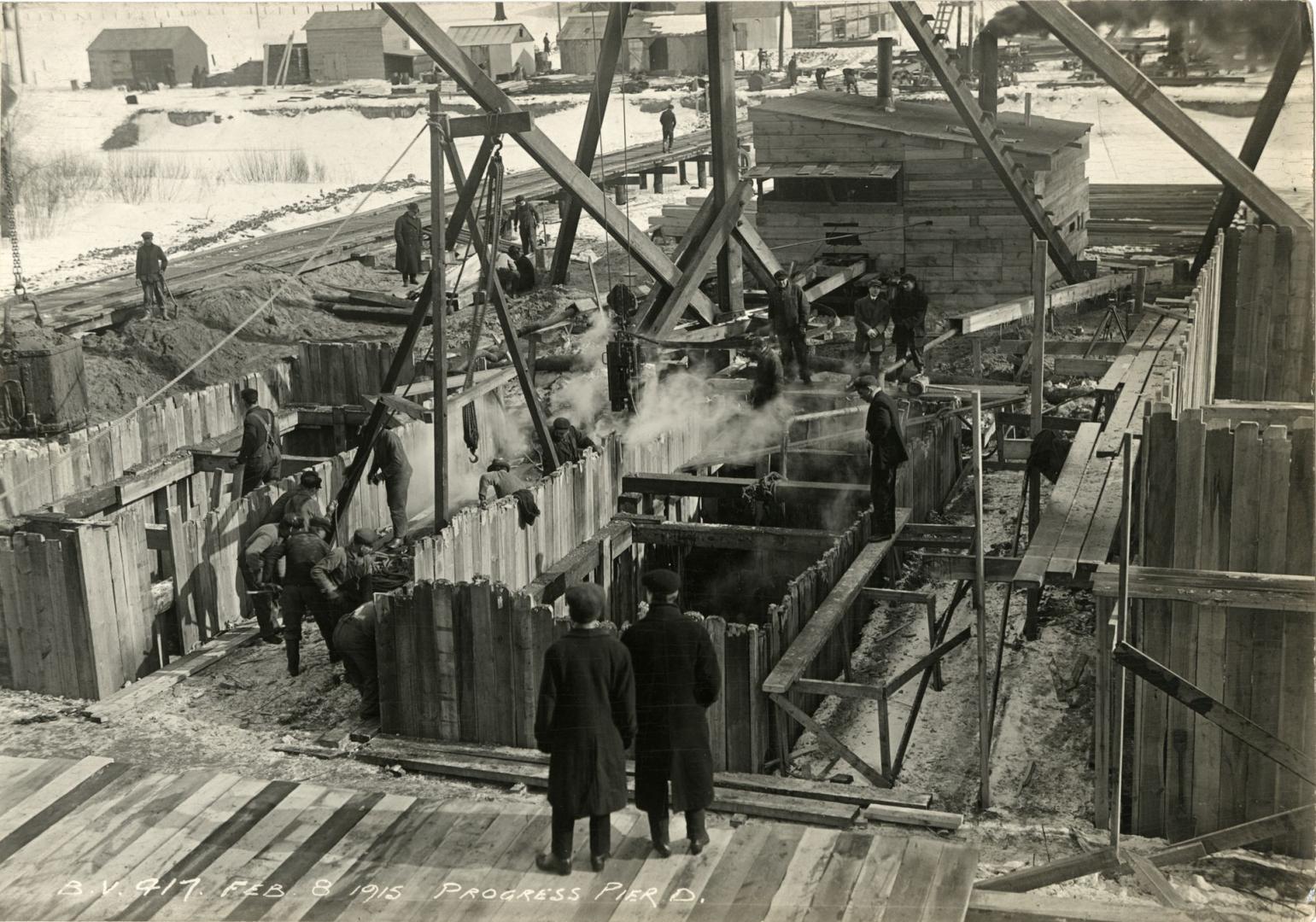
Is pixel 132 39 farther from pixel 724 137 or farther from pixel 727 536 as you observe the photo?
pixel 724 137

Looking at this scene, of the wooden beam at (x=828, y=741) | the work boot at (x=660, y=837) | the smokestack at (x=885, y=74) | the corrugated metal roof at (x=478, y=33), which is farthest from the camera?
the smokestack at (x=885, y=74)

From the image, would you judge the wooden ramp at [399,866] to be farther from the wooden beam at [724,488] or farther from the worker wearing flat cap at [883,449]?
the wooden beam at [724,488]

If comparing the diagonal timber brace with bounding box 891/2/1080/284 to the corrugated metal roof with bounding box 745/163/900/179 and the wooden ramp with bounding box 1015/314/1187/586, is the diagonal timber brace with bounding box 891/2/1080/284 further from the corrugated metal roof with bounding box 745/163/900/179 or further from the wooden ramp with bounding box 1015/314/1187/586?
the wooden ramp with bounding box 1015/314/1187/586

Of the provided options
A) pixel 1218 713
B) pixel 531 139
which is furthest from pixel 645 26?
pixel 1218 713

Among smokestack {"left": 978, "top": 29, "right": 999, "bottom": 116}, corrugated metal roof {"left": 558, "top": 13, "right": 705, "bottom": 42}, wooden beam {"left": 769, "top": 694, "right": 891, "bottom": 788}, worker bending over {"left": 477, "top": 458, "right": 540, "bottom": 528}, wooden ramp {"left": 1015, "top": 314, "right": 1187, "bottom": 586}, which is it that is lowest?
wooden beam {"left": 769, "top": 694, "right": 891, "bottom": 788}

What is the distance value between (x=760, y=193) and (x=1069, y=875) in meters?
19.0

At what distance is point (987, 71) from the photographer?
71.1 ft

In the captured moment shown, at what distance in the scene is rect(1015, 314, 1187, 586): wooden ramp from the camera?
896 cm

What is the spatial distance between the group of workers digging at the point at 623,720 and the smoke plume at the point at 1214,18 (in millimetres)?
4252

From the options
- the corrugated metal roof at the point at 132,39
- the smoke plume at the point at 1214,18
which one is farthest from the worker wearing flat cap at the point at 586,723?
the corrugated metal roof at the point at 132,39

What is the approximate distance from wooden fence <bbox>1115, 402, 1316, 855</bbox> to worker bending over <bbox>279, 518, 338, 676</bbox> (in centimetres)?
604

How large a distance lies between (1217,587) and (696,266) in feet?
37.2

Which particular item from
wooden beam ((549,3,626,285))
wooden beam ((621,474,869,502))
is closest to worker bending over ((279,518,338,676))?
wooden beam ((621,474,869,502))

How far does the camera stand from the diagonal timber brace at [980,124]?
1833cm
